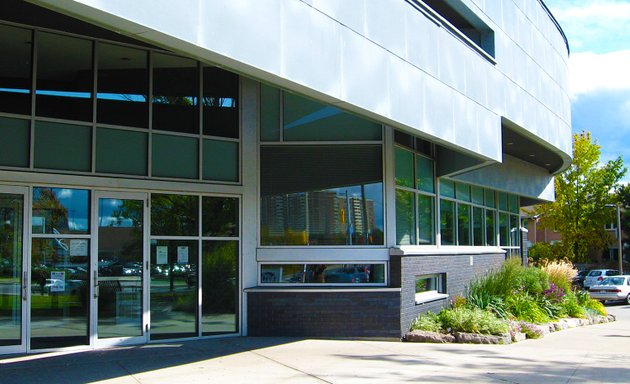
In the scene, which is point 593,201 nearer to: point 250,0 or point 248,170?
point 248,170

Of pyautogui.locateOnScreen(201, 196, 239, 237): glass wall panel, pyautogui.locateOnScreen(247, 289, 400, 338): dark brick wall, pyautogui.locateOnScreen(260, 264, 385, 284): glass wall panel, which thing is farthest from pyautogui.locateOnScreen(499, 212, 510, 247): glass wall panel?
pyautogui.locateOnScreen(201, 196, 239, 237): glass wall panel

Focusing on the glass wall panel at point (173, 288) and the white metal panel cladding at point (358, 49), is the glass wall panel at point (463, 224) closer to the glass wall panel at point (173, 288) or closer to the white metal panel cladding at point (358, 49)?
the white metal panel cladding at point (358, 49)

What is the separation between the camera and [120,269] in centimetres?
1180

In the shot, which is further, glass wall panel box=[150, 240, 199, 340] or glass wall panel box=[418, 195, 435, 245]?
glass wall panel box=[418, 195, 435, 245]

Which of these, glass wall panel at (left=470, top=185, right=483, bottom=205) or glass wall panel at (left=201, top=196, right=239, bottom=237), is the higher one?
glass wall panel at (left=470, top=185, right=483, bottom=205)

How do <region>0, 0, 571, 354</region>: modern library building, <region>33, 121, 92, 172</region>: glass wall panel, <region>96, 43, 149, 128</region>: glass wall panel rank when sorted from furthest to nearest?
<region>96, 43, 149, 128</region>: glass wall panel → <region>33, 121, 92, 172</region>: glass wall panel → <region>0, 0, 571, 354</region>: modern library building

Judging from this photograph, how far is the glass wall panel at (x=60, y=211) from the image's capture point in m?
11.1

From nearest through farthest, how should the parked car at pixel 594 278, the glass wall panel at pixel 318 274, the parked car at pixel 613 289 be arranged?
the glass wall panel at pixel 318 274
the parked car at pixel 613 289
the parked car at pixel 594 278

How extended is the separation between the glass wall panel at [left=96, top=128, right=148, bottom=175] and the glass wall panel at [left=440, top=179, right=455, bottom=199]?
8089mm

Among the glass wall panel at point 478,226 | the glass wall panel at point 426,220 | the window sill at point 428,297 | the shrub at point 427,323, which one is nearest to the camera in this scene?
the shrub at point 427,323

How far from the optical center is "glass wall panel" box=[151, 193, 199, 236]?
40.4 feet

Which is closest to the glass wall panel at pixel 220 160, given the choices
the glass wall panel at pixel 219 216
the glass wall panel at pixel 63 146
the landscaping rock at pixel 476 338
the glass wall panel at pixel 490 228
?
the glass wall panel at pixel 219 216

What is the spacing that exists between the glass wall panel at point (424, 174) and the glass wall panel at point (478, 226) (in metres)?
4.73

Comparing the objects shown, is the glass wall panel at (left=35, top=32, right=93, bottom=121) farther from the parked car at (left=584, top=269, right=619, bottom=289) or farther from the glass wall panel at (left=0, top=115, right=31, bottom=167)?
the parked car at (left=584, top=269, right=619, bottom=289)
